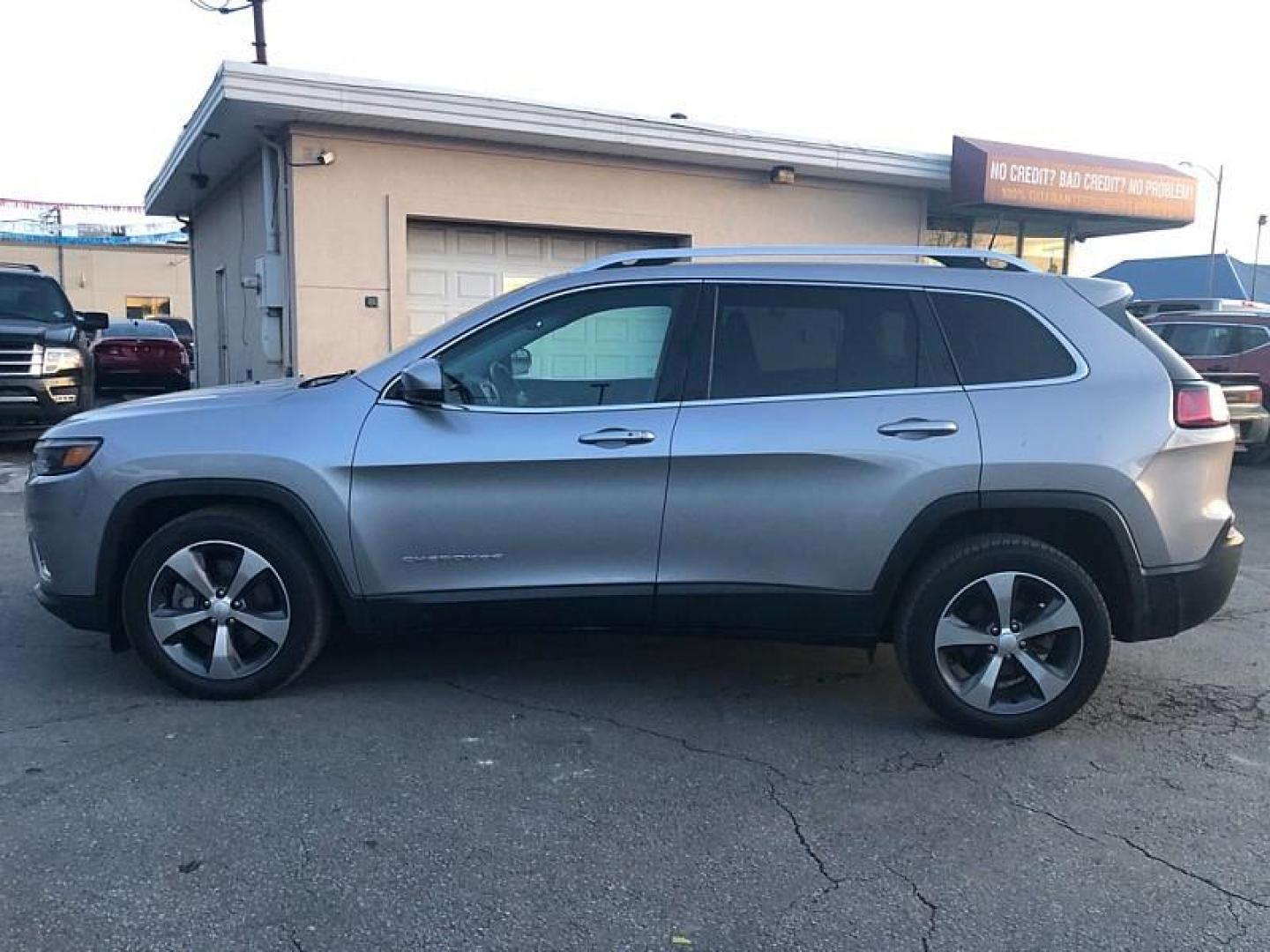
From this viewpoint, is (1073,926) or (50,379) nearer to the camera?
(1073,926)

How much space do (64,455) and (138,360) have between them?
56.9 feet

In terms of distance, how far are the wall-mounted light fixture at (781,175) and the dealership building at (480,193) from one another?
77 mm

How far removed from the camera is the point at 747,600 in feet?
13.6

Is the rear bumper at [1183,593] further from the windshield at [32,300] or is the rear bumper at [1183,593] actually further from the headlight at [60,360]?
the windshield at [32,300]

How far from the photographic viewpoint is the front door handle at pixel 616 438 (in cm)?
406

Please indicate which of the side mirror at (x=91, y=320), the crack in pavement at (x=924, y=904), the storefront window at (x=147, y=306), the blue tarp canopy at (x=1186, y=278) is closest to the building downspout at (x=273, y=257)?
the side mirror at (x=91, y=320)

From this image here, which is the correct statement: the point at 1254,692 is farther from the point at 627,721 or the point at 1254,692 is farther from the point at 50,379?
the point at 50,379

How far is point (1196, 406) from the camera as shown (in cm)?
406

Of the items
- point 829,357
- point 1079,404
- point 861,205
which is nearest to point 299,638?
point 829,357

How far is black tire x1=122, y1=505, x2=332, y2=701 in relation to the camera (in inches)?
164

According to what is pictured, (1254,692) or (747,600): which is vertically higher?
(747,600)

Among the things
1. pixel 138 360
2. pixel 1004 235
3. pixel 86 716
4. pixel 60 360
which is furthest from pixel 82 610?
pixel 138 360

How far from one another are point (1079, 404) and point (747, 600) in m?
1.48

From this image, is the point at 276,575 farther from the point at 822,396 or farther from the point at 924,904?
the point at 924,904
